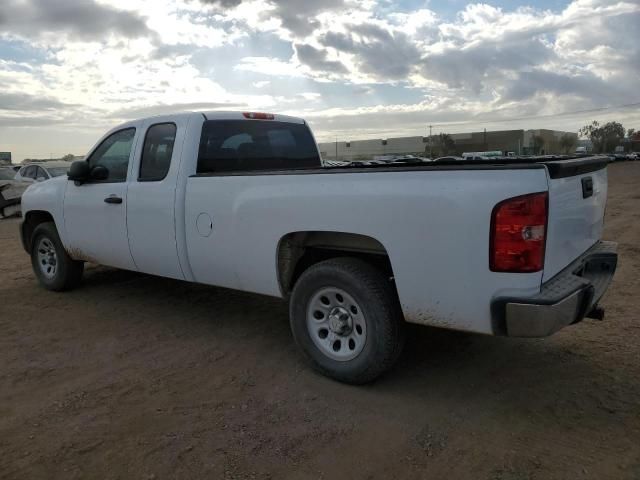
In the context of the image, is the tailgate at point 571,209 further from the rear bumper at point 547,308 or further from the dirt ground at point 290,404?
the dirt ground at point 290,404

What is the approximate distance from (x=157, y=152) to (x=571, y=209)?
11.9ft

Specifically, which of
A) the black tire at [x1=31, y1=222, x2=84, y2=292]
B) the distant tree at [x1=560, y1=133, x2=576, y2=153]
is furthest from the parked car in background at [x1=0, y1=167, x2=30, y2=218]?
the distant tree at [x1=560, y1=133, x2=576, y2=153]

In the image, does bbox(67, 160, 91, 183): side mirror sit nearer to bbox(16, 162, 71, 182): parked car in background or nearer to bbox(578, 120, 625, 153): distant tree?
bbox(16, 162, 71, 182): parked car in background

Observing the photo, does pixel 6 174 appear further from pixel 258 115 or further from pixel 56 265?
pixel 258 115

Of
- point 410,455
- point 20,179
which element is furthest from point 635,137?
point 410,455

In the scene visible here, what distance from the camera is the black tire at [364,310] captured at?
11.6 feet

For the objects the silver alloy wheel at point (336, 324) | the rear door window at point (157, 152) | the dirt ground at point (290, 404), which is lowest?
the dirt ground at point (290, 404)

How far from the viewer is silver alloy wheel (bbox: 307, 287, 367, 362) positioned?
12.3 feet

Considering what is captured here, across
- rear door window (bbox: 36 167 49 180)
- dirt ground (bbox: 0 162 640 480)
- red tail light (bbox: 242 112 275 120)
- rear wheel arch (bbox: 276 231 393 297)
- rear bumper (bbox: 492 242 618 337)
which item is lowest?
dirt ground (bbox: 0 162 640 480)

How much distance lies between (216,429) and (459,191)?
2.03 m

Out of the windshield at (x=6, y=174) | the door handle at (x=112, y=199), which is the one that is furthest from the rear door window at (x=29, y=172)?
the door handle at (x=112, y=199)

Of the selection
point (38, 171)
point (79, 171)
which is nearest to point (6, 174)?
point (38, 171)

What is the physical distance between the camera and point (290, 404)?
3619 mm

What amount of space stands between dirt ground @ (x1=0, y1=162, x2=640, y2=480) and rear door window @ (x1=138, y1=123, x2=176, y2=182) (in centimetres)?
146
